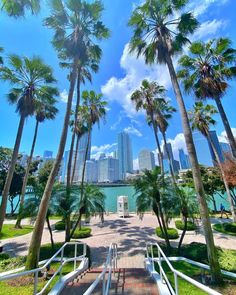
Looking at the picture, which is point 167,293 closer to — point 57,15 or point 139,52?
point 139,52

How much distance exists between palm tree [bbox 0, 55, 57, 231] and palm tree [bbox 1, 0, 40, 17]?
2507mm

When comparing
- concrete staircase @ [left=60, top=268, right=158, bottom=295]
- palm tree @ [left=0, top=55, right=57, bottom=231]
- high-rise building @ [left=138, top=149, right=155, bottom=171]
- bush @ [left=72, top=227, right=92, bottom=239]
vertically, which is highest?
high-rise building @ [left=138, top=149, right=155, bottom=171]

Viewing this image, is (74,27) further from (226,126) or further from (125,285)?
(125,285)

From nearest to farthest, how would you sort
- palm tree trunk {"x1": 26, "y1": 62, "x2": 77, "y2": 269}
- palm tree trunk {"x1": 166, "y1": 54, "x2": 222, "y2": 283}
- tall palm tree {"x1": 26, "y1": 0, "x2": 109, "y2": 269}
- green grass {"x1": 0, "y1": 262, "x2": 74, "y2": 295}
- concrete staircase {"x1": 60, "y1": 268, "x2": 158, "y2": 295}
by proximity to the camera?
concrete staircase {"x1": 60, "y1": 268, "x2": 158, "y2": 295}, green grass {"x1": 0, "y1": 262, "x2": 74, "y2": 295}, palm tree trunk {"x1": 166, "y1": 54, "x2": 222, "y2": 283}, palm tree trunk {"x1": 26, "y1": 62, "x2": 77, "y2": 269}, tall palm tree {"x1": 26, "y1": 0, "x2": 109, "y2": 269}

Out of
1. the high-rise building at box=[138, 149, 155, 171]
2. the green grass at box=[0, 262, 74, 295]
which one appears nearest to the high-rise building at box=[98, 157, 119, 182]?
the high-rise building at box=[138, 149, 155, 171]

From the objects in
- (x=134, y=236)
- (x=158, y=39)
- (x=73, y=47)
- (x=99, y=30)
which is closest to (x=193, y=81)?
(x=158, y=39)

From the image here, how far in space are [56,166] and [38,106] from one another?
221 inches

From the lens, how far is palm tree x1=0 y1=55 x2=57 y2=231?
10094 millimetres

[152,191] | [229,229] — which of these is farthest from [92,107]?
[229,229]

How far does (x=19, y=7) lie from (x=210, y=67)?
32.3ft

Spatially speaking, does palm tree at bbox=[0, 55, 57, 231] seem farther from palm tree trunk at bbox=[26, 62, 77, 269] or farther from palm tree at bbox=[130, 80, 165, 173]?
palm tree at bbox=[130, 80, 165, 173]

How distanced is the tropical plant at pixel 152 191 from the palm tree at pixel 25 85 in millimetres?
7175

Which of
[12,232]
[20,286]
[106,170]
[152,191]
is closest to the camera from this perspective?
[20,286]

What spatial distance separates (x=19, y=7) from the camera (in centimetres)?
765
